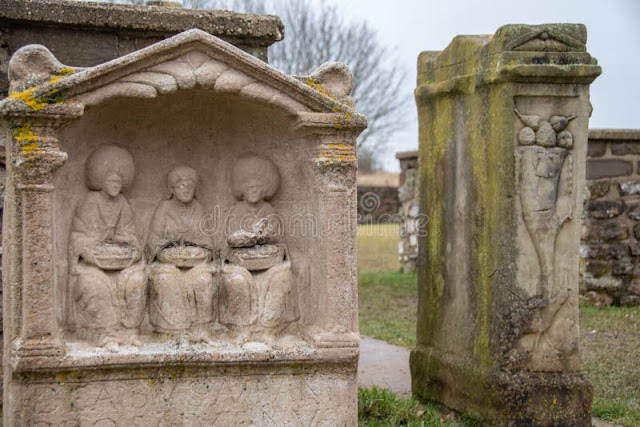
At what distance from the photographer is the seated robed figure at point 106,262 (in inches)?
149

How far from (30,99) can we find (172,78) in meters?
0.66

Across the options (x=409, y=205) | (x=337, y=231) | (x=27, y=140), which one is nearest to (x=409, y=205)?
(x=409, y=205)

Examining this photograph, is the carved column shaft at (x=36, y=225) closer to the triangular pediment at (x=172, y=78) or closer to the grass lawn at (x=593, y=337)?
the triangular pediment at (x=172, y=78)

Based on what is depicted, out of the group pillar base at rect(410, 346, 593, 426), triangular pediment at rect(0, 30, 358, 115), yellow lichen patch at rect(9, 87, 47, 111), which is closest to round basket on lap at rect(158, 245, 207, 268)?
triangular pediment at rect(0, 30, 358, 115)

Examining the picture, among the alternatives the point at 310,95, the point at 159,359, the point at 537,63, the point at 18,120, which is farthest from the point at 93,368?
the point at 537,63

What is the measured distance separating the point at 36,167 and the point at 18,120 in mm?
227

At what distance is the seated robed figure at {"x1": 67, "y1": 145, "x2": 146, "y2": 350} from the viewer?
3.77 metres

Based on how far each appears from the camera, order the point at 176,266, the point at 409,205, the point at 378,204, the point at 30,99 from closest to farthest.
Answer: the point at 30,99 → the point at 176,266 → the point at 409,205 → the point at 378,204

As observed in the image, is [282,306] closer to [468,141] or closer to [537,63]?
[468,141]

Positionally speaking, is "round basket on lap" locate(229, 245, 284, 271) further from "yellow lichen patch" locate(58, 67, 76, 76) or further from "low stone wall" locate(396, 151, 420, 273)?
"low stone wall" locate(396, 151, 420, 273)

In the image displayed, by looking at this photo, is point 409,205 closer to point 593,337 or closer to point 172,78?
point 593,337

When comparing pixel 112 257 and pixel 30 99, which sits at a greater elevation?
pixel 30 99

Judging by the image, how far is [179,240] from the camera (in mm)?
4145

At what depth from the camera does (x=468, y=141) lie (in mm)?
4574
